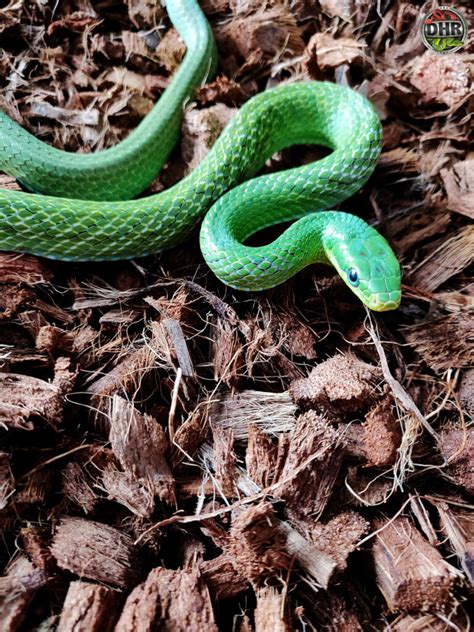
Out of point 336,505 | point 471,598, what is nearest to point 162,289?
point 336,505

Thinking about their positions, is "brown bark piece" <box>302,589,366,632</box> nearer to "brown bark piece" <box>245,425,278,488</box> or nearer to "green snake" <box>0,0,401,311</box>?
"brown bark piece" <box>245,425,278,488</box>

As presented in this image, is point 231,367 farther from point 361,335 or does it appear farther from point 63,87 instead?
point 63,87

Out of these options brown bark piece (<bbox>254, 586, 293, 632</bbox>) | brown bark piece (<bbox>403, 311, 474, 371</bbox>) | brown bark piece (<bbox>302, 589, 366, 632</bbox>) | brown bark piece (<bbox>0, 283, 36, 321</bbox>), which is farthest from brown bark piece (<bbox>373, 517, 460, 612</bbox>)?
brown bark piece (<bbox>0, 283, 36, 321</bbox>)

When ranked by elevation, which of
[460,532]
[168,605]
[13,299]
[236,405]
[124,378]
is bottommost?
[460,532]

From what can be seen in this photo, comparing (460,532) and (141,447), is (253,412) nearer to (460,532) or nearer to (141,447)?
(141,447)

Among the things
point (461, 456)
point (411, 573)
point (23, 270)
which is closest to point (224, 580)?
point (411, 573)

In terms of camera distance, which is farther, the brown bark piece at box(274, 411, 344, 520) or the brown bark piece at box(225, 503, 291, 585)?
the brown bark piece at box(274, 411, 344, 520)
